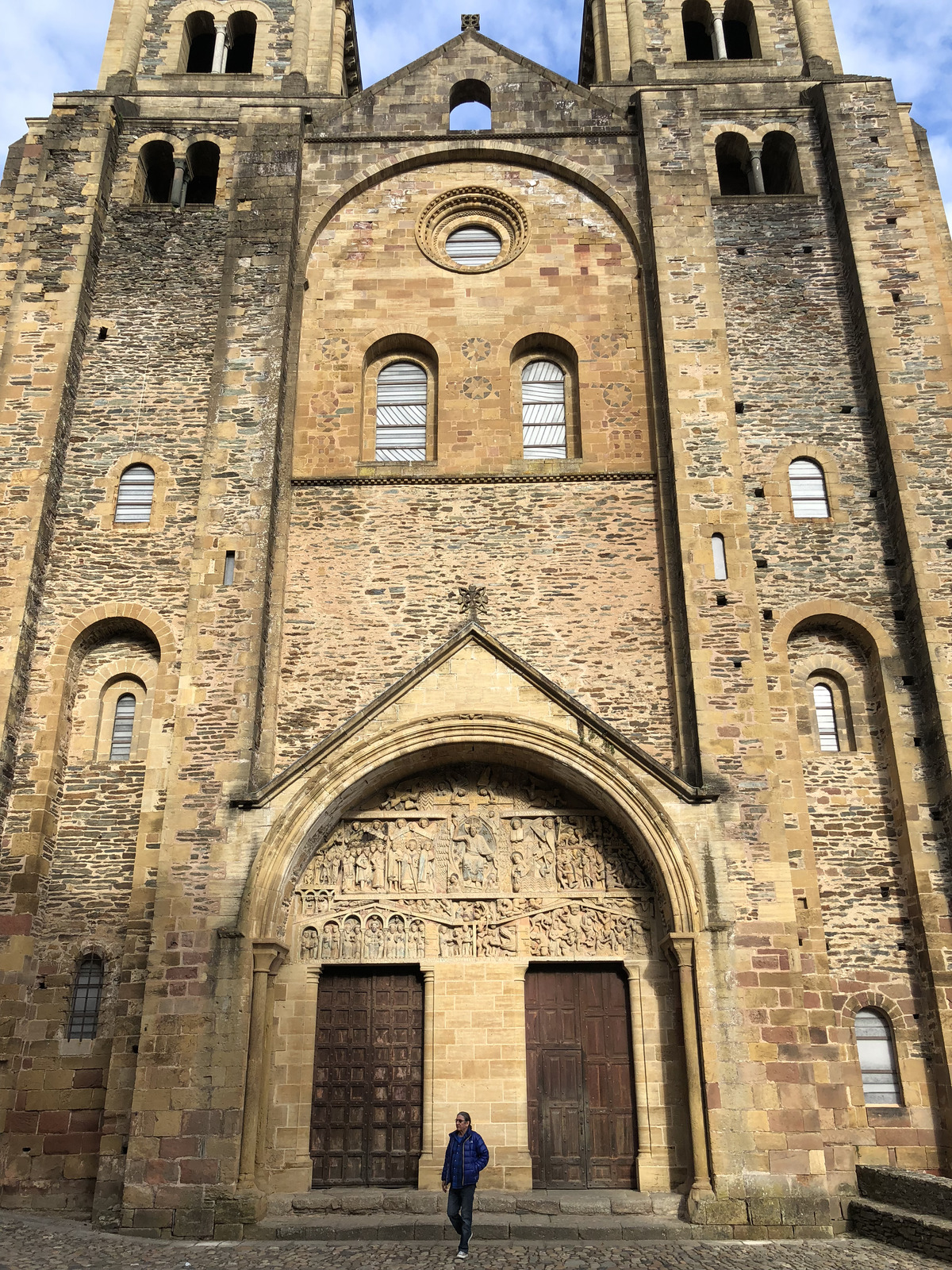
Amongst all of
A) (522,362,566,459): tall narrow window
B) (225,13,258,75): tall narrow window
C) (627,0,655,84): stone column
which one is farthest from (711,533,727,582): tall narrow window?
(225,13,258,75): tall narrow window

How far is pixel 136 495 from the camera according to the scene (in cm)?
1562

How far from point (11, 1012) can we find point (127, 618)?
5078mm

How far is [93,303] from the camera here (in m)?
17.0

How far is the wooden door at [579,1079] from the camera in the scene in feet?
41.0

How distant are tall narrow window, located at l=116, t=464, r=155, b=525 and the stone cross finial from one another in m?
4.63

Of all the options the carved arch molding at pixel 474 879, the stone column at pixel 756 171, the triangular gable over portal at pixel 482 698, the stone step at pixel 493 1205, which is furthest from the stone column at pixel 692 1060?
the stone column at pixel 756 171

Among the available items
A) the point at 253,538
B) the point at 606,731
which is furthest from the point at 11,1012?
the point at 606,731

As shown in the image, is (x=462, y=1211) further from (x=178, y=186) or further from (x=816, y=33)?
(x=816, y=33)

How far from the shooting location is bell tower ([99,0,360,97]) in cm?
1981

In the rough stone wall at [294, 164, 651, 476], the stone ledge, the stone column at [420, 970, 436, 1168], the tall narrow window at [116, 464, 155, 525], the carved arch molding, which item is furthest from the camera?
the rough stone wall at [294, 164, 651, 476]

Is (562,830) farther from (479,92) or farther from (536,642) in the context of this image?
(479,92)

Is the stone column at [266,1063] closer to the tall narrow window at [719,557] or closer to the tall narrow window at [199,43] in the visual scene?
the tall narrow window at [719,557]

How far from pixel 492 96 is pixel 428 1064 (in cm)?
1544

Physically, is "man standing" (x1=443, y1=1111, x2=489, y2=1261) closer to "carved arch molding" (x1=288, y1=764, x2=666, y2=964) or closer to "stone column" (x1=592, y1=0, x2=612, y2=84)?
"carved arch molding" (x1=288, y1=764, x2=666, y2=964)
